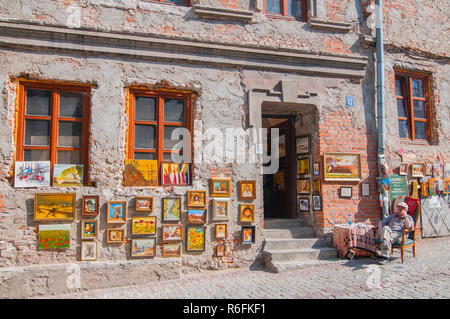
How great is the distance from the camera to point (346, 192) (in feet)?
23.7

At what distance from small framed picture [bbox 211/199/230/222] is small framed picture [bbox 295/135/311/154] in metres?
→ 2.15

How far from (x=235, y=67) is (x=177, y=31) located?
1201 mm

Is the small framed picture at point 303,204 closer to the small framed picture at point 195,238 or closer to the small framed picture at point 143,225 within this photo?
the small framed picture at point 195,238

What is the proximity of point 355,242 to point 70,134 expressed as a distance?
17.2 feet

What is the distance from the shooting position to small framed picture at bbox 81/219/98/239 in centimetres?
575

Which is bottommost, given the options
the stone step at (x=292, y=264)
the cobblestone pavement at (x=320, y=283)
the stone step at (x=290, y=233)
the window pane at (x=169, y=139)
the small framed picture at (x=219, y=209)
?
the cobblestone pavement at (x=320, y=283)

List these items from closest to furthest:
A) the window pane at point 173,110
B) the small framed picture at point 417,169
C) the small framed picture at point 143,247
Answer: the small framed picture at point 143,247
the window pane at point 173,110
the small framed picture at point 417,169

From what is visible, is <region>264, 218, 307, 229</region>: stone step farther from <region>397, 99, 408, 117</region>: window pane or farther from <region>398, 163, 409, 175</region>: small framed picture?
<region>397, 99, 408, 117</region>: window pane

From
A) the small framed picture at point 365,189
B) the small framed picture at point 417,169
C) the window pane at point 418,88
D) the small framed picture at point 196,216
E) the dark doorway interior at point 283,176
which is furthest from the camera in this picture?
the window pane at point 418,88

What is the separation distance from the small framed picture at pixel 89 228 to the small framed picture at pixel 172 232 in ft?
3.46

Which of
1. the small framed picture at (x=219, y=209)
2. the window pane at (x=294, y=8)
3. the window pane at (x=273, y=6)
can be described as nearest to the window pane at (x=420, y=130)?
the window pane at (x=294, y=8)

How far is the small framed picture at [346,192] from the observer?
23.7ft

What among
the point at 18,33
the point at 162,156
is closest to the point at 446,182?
the point at 162,156

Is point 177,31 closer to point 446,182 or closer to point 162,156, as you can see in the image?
point 162,156
